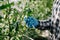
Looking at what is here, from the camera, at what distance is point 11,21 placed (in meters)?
3.13

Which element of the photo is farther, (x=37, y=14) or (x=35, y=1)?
(x=35, y=1)

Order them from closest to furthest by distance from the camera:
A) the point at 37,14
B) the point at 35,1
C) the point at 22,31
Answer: the point at 22,31 → the point at 37,14 → the point at 35,1

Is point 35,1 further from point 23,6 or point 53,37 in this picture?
point 53,37

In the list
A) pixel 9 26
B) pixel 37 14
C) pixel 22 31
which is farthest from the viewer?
pixel 37 14

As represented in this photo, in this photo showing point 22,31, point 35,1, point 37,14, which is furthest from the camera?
point 35,1

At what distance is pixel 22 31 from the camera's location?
3277mm

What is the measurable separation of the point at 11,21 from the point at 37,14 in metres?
0.87

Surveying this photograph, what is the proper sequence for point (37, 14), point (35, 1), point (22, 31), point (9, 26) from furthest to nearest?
point (35, 1) → point (37, 14) → point (22, 31) → point (9, 26)

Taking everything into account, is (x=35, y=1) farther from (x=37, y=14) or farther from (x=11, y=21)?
(x=11, y=21)

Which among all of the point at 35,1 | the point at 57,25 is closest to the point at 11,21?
the point at 57,25

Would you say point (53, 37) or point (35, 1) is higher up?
point (35, 1)

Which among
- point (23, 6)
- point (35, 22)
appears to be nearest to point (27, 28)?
point (35, 22)

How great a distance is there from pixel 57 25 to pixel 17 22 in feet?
1.74

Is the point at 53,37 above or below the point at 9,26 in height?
below
